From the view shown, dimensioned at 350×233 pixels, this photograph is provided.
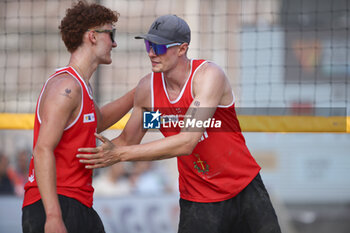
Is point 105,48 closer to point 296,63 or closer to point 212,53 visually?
point 212,53

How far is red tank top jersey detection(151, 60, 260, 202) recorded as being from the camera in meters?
3.05

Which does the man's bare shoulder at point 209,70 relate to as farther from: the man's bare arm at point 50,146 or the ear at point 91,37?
the man's bare arm at point 50,146

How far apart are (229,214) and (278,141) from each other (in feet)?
24.5

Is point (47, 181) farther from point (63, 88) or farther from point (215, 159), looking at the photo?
point (215, 159)

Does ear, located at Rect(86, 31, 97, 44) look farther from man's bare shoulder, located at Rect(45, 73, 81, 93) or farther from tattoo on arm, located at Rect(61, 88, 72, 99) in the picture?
tattoo on arm, located at Rect(61, 88, 72, 99)

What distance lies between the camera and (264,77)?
11711 millimetres

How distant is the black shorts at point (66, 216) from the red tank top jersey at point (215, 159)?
0.73 m

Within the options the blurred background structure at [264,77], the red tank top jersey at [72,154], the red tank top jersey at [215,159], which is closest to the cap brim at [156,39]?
the red tank top jersey at [215,159]

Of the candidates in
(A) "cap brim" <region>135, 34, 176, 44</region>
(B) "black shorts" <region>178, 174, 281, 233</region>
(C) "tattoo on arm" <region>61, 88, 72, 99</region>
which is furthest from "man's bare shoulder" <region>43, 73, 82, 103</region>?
(B) "black shorts" <region>178, 174, 281, 233</region>

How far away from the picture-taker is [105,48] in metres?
2.90

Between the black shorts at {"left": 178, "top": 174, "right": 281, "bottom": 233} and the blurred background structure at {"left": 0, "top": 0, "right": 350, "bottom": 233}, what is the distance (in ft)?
17.0

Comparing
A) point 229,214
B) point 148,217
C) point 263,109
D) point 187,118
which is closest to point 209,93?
point 187,118

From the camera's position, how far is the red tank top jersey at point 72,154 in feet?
8.69

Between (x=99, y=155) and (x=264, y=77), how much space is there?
9461 millimetres
